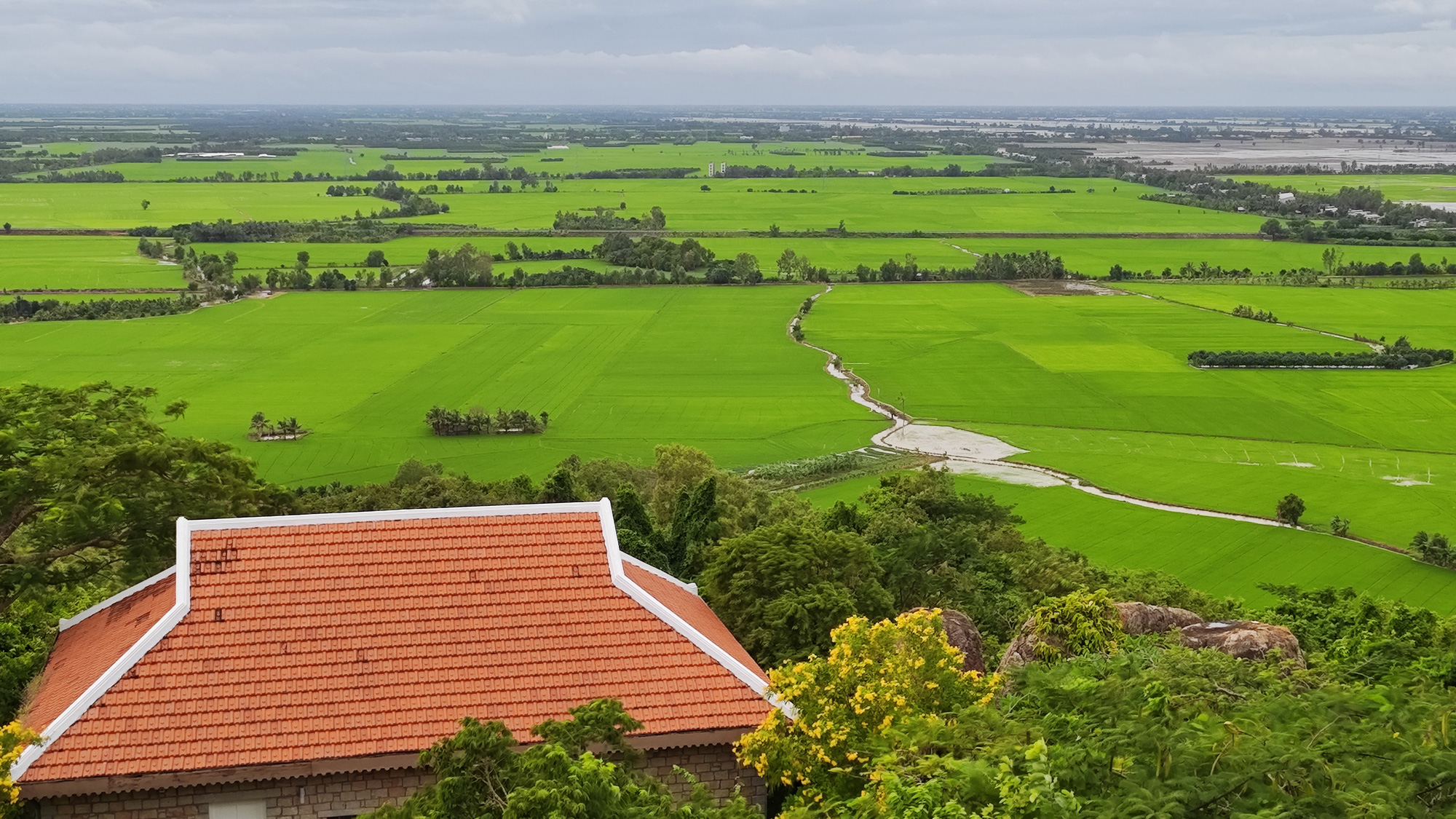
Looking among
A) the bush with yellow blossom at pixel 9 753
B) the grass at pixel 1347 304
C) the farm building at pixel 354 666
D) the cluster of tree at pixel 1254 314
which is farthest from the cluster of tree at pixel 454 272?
the bush with yellow blossom at pixel 9 753

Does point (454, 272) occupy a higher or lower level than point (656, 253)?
lower

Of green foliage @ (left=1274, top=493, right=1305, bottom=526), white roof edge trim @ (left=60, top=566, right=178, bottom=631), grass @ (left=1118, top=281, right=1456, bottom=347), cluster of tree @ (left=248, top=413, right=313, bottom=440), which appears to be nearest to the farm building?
white roof edge trim @ (left=60, top=566, right=178, bottom=631)

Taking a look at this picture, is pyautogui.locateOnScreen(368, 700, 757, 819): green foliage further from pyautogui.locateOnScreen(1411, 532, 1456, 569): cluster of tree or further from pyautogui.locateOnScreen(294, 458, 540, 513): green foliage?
pyautogui.locateOnScreen(1411, 532, 1456, 569): cluster of tree

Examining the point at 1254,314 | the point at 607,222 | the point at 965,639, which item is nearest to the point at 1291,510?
the point at 965,639

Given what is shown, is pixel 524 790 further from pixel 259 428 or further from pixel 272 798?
pixel 259 428

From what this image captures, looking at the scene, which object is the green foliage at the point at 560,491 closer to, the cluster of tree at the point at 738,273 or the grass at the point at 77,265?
the cluster of tree at the point at 738,273

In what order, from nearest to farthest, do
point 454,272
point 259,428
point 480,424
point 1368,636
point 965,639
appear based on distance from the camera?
point 965,639, point 1368,636, point 259,428, point 480,424, point 454,272
